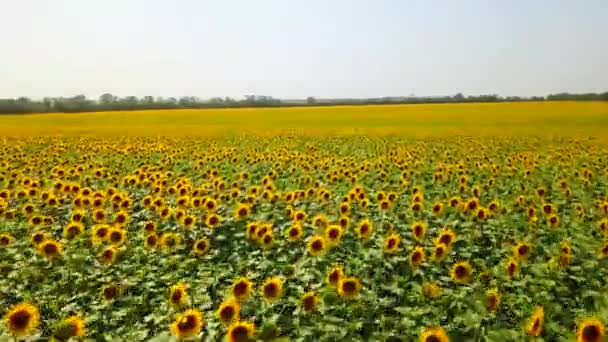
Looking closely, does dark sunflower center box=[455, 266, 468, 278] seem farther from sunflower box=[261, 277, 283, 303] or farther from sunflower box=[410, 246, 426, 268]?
sunflower box=[261, 277, 283, 303]

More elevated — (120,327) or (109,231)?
(109,231)

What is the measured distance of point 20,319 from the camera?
365cm

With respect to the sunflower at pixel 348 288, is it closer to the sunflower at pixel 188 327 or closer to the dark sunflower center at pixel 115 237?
the sunflower at pixel 188 327

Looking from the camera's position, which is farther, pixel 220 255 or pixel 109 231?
pixel 220 255

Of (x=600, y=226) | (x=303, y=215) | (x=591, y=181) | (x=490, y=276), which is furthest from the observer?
(x=591, y=181)

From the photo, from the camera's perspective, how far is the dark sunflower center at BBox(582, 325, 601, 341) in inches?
131

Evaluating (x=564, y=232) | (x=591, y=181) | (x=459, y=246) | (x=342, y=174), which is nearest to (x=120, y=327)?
(x=459, y=246)

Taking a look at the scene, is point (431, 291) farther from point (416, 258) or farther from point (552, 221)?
point (552, 221)

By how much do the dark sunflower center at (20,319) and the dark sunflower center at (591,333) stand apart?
3.28 metres

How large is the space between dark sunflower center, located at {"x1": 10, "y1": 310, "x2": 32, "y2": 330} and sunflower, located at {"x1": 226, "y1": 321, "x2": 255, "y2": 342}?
1.26 m

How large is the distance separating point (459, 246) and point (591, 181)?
523cm

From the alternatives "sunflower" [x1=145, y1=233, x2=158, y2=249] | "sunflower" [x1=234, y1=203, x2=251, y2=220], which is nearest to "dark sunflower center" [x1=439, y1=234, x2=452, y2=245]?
"sunflower" [x1=234, y1=203, x2=251, y2=220]

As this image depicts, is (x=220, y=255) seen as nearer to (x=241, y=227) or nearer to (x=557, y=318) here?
(x=241, y=227)

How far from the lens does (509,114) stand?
44.5 metres
